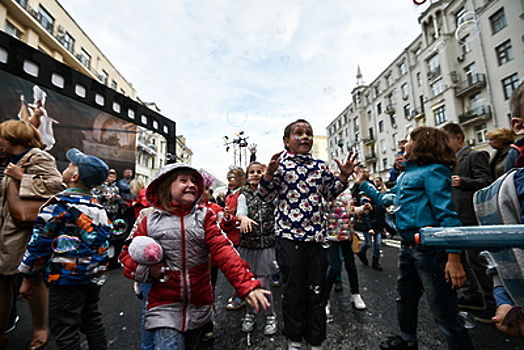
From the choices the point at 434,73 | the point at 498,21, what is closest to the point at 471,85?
the point at 498,21

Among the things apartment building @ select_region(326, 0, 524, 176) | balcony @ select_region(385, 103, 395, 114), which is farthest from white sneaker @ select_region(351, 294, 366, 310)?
balcony @ select_region(385, 103, 395, 114)

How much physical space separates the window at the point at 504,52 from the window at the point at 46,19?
112 feet

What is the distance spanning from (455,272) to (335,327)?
1503 millimetres

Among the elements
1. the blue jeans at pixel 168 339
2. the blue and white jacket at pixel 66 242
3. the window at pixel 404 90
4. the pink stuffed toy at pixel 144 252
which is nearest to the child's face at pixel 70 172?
the blue and white jacket at pixel 66 242

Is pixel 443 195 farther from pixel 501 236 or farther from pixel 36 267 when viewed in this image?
pixel 36 267

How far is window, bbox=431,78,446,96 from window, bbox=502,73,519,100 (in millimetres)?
4410

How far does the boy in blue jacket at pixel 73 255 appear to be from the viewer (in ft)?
5.58

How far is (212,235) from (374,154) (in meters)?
34.9

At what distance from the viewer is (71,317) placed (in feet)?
5.68

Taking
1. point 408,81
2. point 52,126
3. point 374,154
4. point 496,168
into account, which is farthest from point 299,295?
point 374,154

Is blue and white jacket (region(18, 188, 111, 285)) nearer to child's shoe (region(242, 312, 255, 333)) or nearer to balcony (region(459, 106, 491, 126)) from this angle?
child's shoe (region(242, 312, 255, 333))

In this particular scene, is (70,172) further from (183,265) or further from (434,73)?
(434,73)

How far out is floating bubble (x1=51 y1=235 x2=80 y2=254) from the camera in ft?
5.63

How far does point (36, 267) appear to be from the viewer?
1729 millimetres
